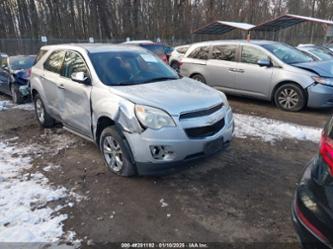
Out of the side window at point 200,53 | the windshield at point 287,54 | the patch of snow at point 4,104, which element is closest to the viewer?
the windshield at point 287,54

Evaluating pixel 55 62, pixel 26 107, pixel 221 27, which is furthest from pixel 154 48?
pixel 221 27

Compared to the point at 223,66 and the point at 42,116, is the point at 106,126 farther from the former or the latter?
the point at 223,66

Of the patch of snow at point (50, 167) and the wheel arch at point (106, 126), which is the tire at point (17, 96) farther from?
the wheel arch at point (106, 126)

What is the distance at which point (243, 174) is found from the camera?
4195 millimetres

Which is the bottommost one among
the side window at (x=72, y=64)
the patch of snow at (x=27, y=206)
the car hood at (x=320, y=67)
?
the patch of snow at (x=27, y=206)

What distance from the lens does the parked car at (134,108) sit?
11.8 ft

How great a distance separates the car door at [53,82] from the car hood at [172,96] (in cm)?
160

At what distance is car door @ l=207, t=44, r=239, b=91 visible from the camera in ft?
27.2

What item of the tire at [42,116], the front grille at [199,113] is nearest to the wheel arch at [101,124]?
the front grille at [199,113]

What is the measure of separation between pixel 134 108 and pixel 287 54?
5606mm

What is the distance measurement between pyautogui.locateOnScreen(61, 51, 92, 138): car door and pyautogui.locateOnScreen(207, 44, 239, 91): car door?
4.61m

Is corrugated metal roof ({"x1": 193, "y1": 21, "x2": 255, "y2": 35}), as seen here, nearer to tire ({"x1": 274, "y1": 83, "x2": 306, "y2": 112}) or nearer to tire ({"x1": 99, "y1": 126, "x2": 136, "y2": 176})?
tire ({"x1": 274, "y1": 83, "x2": 306, "y2": 112})

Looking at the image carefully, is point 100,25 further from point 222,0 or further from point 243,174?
point 243,174

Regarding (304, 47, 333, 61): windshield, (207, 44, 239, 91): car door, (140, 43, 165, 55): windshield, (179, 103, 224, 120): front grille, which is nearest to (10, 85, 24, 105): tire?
(207, 44, 239, 91): car door
